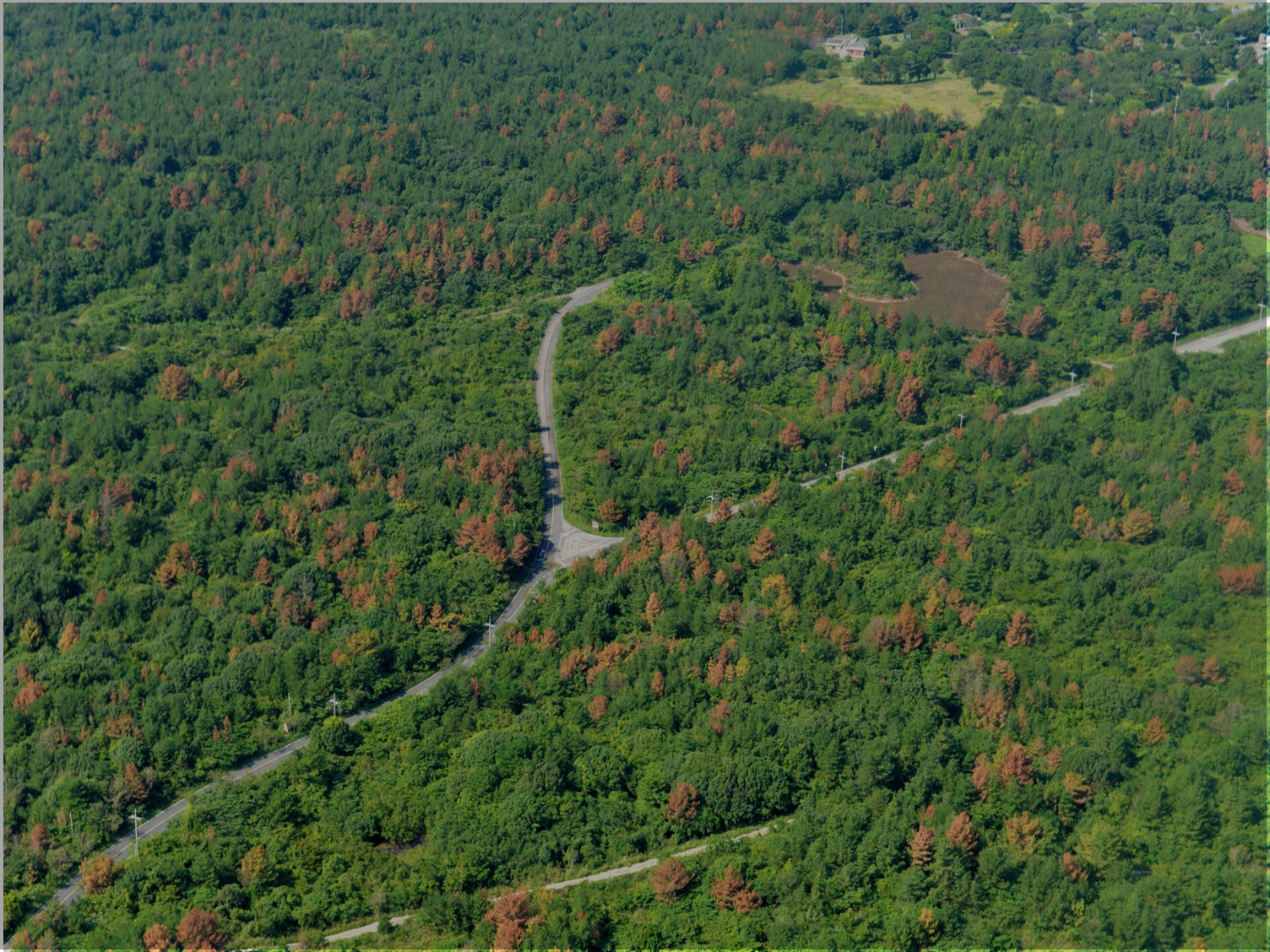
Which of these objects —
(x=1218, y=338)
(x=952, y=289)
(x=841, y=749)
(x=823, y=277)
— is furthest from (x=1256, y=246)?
(x=841, y=749)

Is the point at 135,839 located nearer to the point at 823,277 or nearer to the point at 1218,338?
the point at 823,277

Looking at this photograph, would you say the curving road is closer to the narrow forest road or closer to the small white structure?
the narrow forest road

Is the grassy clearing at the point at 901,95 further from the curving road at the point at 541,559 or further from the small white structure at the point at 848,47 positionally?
the curving road at the point at 541,559

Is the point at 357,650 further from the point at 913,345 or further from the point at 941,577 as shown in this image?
the point at 913,345

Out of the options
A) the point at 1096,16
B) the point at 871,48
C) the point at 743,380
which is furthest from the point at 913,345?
the point at 1096,16

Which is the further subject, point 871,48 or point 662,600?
point 871,48

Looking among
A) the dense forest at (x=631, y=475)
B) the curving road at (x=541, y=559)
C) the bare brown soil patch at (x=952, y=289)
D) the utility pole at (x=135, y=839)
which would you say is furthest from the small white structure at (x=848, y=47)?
the utility pole at (x=135, y=839)
